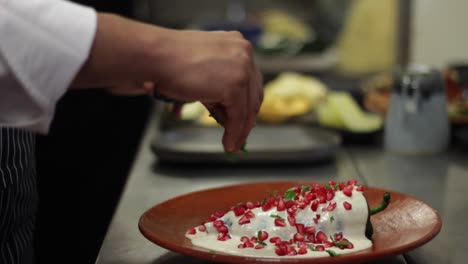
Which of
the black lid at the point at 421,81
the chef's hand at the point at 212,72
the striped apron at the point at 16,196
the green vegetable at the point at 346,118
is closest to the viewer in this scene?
the chef's hand at the point at 212,72

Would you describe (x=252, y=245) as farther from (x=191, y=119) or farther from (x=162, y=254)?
(x=191, y=119)

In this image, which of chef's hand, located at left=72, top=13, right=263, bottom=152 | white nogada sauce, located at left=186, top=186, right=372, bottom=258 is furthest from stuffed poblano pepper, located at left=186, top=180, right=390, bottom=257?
chef's hand, located at left=72, top=13, right=263, bottom=152

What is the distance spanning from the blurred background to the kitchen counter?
0.20 ft

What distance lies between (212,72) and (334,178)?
0.88 meters

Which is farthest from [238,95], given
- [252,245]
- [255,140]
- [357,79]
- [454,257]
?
[357,79]

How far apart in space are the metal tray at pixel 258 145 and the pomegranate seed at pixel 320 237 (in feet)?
2.47

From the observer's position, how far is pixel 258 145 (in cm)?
232

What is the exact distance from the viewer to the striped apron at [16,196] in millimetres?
1688

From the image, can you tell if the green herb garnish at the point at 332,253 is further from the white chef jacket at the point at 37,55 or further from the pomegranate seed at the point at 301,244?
the white chef jacket at the point at 37,55

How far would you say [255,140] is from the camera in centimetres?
241

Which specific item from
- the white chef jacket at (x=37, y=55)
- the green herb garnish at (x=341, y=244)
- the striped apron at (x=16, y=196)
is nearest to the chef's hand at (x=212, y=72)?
the white chef jacket at (x=37, y=55)

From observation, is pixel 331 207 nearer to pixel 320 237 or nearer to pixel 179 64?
pixel 320 237

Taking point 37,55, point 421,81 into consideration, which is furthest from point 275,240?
point 421,81

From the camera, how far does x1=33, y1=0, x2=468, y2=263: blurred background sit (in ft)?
8.04
